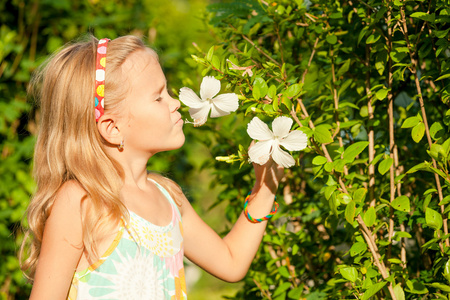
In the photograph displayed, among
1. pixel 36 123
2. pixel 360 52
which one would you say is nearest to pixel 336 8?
pixel 360 52

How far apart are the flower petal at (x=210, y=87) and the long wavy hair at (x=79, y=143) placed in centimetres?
28

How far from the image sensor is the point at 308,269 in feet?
6.47

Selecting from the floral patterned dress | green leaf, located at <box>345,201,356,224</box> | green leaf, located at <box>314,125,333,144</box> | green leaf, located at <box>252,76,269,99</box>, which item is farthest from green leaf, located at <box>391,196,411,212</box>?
the floral patterned dress

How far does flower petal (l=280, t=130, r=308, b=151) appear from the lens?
4.36 ft

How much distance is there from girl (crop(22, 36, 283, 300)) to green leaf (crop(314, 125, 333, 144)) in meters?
0.32

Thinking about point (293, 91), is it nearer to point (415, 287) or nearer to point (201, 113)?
point (201, 113)

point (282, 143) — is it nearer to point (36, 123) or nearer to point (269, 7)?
point (269, 7)

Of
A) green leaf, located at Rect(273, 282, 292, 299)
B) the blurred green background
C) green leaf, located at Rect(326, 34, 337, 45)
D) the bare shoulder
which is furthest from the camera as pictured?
the blurred green background

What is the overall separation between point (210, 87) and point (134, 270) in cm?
58

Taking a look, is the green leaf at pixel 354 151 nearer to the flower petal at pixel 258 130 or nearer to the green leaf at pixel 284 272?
the flower petal at pixel 258 130

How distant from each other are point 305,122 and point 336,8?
405 millimetres

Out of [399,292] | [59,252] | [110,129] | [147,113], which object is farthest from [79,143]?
[399,292]

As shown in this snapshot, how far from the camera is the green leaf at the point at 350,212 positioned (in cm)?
136

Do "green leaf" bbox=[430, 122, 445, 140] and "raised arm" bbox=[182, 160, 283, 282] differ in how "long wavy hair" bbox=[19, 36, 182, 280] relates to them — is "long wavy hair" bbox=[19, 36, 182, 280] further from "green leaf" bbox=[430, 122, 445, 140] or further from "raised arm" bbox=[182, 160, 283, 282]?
"green leaf" bbox=[430, 122, 445, 140]
